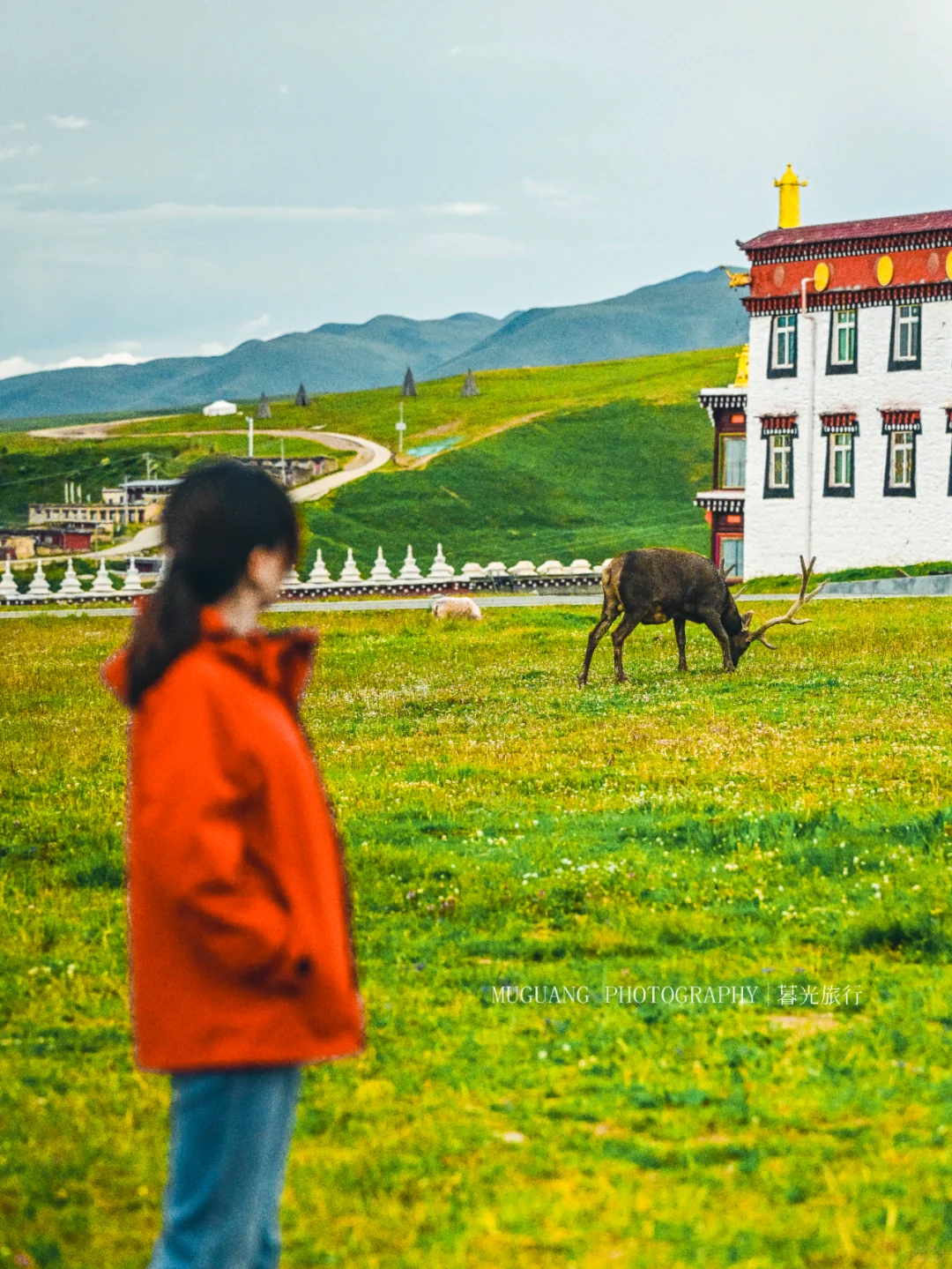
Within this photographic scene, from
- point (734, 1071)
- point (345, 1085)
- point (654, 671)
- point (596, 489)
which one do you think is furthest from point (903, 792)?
point (596, 489)

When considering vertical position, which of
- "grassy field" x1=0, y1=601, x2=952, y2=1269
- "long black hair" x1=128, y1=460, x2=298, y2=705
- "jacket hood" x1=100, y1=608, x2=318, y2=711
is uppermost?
"long black hair" x1=128, y1=460, x2=298, y2=705

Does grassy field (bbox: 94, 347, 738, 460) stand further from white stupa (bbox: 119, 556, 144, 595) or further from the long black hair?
the long black hair

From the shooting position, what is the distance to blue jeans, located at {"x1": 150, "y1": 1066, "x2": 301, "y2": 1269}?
15.8ft

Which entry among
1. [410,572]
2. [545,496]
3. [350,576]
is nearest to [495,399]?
[545,496]

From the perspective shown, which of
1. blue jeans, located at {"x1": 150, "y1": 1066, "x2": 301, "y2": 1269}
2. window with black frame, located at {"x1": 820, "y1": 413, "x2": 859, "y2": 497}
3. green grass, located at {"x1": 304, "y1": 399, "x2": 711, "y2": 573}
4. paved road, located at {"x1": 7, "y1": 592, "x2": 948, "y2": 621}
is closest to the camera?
blue jeans, located at {"x1": 150, "y1": 1066, "x2": 301, "y2": 1269}

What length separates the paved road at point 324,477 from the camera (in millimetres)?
91688

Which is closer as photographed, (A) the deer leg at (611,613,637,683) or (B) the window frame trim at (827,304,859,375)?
(A) the deer leg at (611,613,637,683)

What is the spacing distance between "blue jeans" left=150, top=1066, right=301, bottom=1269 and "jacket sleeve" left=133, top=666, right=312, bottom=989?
1.17 ft

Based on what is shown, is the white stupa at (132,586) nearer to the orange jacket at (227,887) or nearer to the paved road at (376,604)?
the paved road at (376,604)

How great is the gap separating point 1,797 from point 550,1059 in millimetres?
9107

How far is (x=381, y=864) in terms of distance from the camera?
39.3 feet

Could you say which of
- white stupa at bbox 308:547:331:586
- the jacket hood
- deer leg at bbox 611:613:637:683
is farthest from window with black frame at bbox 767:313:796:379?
the jacket hood

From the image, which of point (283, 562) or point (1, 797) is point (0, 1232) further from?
point (1, 797)

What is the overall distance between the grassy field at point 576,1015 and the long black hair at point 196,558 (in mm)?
2562
